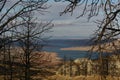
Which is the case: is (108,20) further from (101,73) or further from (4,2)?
(4,2)

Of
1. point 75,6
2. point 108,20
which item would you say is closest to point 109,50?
point 108,20

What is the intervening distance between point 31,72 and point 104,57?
91.0 feet

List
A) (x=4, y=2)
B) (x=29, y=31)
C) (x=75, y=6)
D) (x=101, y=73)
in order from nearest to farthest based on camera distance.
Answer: (x=101, y=73) < (x=75, y=6) < (x=4, y=2) < (x=29, y=31)

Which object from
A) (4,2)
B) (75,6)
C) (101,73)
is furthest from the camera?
(4,2)

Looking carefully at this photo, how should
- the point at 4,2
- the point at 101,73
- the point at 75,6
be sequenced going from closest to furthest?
the point at 101,73 < the point at 75,6 < the point at 4,2

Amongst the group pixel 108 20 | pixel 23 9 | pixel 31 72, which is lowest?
pixel 31 72

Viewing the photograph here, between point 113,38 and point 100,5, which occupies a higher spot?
point 100,5

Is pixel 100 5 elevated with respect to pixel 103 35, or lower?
elevated

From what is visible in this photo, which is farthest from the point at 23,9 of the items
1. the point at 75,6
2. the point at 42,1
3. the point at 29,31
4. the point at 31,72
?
the point at 31,72

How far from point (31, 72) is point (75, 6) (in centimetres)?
2736

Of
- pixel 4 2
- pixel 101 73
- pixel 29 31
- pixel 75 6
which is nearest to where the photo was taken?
pixel 101 73

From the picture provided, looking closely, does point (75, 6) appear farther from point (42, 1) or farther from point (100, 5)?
point (42, 1)

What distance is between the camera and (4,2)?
15.6 metres

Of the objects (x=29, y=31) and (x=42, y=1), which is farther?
(x=29, y=31)
